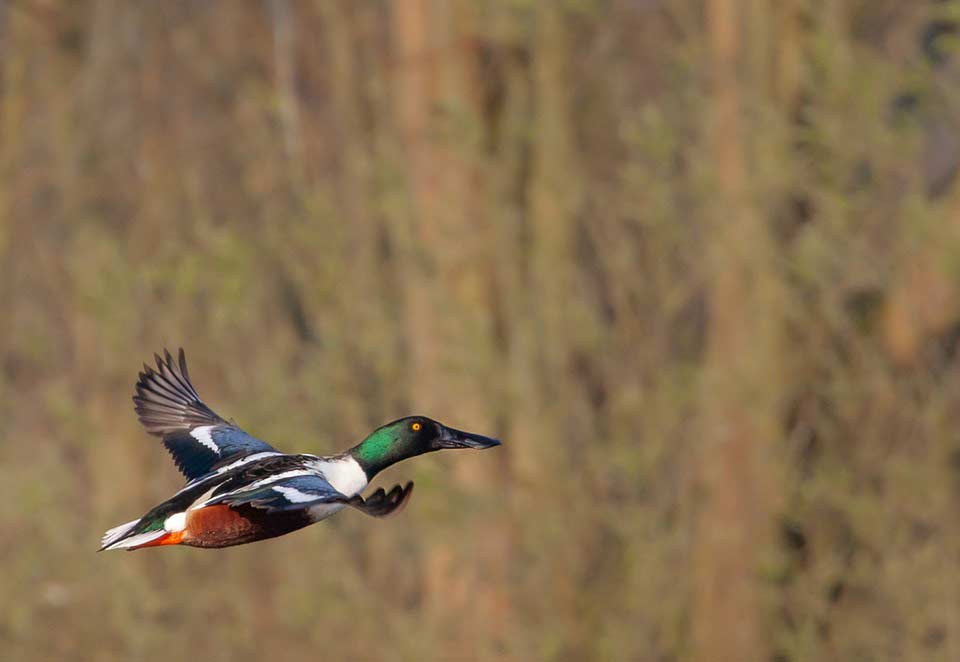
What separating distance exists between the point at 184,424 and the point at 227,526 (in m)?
0.91

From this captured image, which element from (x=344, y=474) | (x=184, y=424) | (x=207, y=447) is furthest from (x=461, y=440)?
(x=184, y=424)

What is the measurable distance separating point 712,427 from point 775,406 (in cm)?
30

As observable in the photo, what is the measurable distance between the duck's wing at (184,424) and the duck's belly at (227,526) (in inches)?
23.0

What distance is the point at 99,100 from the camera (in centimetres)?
1148

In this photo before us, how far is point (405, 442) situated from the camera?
11.0 feet

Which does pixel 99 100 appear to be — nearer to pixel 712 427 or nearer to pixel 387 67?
pixel 387 67

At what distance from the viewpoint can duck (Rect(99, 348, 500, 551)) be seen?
2.80 meters

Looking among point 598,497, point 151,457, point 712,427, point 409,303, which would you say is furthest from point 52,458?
point 712,427

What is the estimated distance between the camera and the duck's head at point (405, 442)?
3299mm

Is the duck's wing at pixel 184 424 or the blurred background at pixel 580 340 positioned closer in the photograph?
the duck's wing at pixel 184 424

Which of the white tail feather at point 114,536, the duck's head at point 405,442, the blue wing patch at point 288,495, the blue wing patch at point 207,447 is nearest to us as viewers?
the blue wing patch at point 288,495

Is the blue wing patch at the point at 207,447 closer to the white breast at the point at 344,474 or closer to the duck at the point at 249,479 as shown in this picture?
the duck at the point at 249,479

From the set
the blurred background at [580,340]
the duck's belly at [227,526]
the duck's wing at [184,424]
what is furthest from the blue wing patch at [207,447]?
the blurred background at [580,340]

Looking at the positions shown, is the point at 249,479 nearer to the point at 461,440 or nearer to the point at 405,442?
the point at 405,442
